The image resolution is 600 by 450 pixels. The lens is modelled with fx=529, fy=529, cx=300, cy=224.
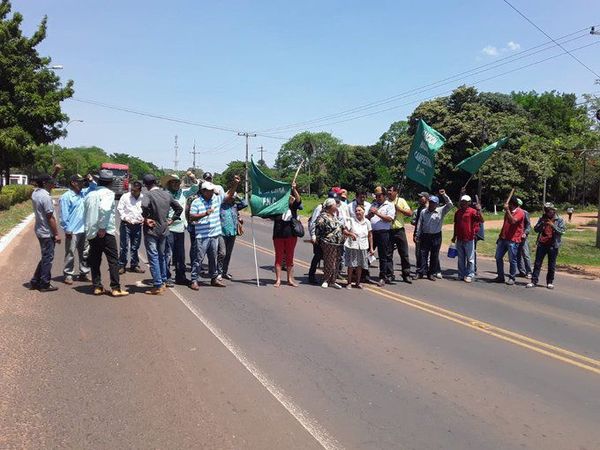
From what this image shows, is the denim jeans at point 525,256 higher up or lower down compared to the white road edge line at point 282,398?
higher up

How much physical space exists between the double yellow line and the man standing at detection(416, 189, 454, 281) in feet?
6.57

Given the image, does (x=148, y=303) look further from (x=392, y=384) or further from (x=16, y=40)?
(x=16, y=40)

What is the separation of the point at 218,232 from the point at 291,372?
4348 millimetres

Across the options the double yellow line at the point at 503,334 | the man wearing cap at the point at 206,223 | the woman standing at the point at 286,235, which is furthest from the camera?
the woman standing at the point at 286,235

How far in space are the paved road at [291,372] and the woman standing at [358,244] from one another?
1101mm

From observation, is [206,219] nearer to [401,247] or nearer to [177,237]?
[177,237]

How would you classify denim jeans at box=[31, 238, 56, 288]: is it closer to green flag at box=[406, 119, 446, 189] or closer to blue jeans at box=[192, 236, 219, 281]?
blue jeans at box=[192, 236, 219, 281]

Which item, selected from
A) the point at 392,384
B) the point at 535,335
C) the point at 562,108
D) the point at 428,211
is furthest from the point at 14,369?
the point at 562,108

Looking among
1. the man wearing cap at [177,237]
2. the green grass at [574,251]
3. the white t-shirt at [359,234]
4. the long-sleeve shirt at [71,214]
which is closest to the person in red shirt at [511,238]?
the white t-shirt at [359,234]

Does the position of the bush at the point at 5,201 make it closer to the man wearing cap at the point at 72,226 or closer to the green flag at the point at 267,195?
the man wearing cap at the point at 72,226

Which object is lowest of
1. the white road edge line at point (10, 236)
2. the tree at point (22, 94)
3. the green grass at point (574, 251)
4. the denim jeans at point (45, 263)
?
the green grass at point (574, 251)

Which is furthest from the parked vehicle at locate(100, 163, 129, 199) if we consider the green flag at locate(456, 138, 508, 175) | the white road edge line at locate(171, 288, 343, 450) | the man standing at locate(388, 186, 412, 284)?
the white road edge line at locate(171, 288, 343, 450)

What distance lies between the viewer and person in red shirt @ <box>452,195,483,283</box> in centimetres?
1113

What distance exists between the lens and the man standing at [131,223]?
9.90 metres
